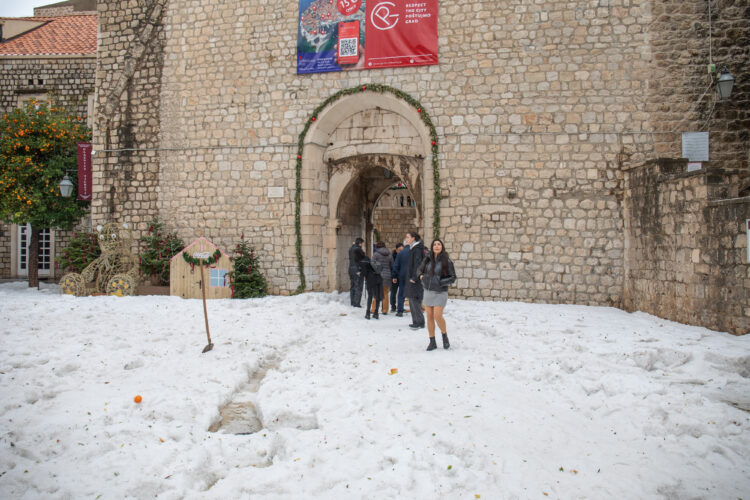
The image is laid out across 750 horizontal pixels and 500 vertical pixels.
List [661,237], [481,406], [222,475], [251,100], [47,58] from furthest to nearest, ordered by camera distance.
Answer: [47,58] < [251,100] < [661,237] < [481,406] < [222,475]

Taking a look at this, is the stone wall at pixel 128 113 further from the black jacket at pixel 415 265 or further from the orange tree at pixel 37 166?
the black jacket at pixel 415 265

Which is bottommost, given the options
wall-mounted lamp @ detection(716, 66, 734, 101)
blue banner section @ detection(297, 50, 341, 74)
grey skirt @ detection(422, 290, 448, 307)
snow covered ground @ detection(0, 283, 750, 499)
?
snow covered ground @ detection(0, 283, 750, 499)

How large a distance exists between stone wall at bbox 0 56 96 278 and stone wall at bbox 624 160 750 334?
1678 centimetres

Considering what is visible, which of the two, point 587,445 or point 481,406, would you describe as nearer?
point 587,445

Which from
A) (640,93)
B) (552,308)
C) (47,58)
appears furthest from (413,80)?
(47,58)

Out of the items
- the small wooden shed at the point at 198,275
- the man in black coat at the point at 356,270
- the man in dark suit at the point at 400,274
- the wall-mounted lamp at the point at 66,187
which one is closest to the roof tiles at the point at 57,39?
the wall-mounted lamp at the point at 66,187

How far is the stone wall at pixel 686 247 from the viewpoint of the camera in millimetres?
6074

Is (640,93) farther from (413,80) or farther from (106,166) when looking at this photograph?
(106,166)

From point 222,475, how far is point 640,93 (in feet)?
32.7

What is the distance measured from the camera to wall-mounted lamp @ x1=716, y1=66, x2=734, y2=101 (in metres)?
8.87

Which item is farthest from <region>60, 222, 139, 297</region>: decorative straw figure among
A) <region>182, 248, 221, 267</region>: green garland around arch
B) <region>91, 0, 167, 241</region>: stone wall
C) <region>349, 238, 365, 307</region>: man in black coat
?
<region>349, 238, 365, 307</region>: man in black coat

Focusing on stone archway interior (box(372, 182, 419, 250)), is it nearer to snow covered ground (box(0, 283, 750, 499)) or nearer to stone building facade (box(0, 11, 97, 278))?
stone building facade (box(0, 11, 97, 278))

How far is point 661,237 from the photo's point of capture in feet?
26.4

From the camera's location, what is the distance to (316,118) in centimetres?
1094
